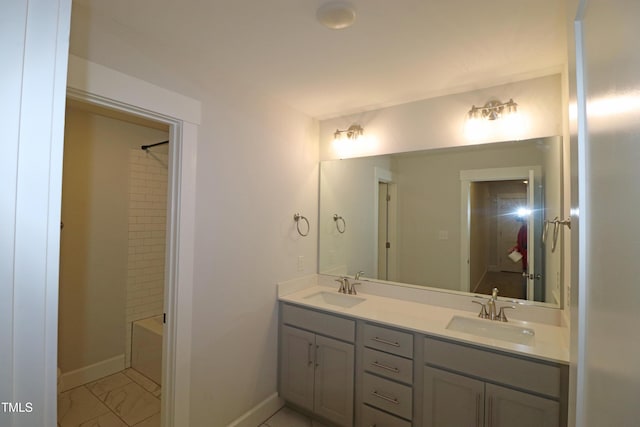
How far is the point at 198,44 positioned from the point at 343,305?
2.13m

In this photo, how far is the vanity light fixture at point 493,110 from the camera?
1.92 meters

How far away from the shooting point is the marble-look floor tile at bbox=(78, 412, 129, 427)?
82.4 inches

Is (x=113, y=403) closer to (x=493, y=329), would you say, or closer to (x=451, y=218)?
(x=493, y=329)

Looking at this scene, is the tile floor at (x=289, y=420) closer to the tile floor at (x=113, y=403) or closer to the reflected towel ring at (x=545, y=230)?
the tile floor at (x=113, y=403)

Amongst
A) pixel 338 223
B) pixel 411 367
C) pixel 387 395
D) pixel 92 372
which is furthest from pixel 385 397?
pixel 92 372

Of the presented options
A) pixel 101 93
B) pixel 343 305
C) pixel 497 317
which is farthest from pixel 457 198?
pixel 101 93

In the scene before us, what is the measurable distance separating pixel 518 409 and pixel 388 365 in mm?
684

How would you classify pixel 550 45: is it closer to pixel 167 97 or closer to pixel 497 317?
pixel 497 317

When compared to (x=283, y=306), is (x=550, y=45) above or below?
above

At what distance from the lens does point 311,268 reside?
2713mm

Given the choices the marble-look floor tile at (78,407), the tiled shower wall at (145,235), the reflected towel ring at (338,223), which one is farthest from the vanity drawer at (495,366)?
the tiled shower wall at (145,235)

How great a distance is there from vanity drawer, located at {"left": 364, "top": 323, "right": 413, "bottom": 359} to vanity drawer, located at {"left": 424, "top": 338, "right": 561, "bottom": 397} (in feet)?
0.35

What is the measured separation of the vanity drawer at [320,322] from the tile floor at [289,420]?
70 cm

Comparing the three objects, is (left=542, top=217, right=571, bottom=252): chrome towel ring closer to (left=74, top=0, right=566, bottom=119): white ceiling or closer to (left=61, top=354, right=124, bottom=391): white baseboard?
(left=74, top=0, right=566, bottom=119): white ceiling
